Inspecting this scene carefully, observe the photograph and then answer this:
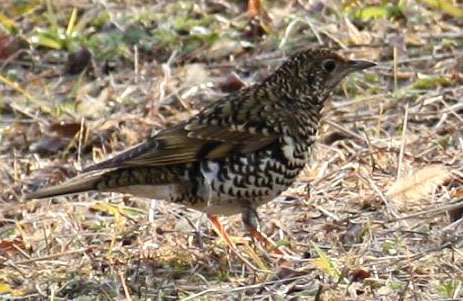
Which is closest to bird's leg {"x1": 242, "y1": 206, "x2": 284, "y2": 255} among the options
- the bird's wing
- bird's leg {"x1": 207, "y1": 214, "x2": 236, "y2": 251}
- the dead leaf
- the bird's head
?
bird's leg {"x1": 207, "y1": 214, "x2": 236, "y2": 251}

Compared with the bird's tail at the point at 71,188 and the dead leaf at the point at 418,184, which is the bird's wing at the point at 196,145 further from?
the dead leaf at the point at 418,184

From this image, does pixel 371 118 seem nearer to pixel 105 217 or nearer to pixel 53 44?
pixel 105 217

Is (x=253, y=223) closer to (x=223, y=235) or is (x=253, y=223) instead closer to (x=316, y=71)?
(x=223, y=235)

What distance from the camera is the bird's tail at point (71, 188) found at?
6898 mm

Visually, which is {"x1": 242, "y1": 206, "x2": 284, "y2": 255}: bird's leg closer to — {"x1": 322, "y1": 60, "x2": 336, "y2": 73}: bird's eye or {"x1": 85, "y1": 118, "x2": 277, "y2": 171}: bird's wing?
{"x1": 85, "y1": 118, "x2": 277, "y2": 171}: bird's wing

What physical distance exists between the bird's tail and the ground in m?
0.29

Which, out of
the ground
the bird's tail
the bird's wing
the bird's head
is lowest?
the ground

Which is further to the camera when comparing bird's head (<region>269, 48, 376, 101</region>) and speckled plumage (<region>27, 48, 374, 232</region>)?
bird's head (<region>269, 48, 376, 101</region>)

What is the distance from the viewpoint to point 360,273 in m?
6.31

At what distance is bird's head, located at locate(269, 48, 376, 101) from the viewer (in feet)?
23.9

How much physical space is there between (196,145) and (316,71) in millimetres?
741

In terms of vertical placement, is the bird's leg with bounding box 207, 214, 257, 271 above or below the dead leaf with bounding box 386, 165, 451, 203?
above

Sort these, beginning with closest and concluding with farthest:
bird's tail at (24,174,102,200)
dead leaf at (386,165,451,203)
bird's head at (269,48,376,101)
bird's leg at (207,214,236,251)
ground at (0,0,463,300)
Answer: ground at (0,0,463,300)
bird's leg at (207,214,236,251)
bird's tail at (24,174,102,200)
bird's head at (269,48,376,101)
dead leaf at (386,165,451,203)

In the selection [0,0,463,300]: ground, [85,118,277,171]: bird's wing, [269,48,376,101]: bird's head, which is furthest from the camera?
[269,48,376,101]: bird's head
